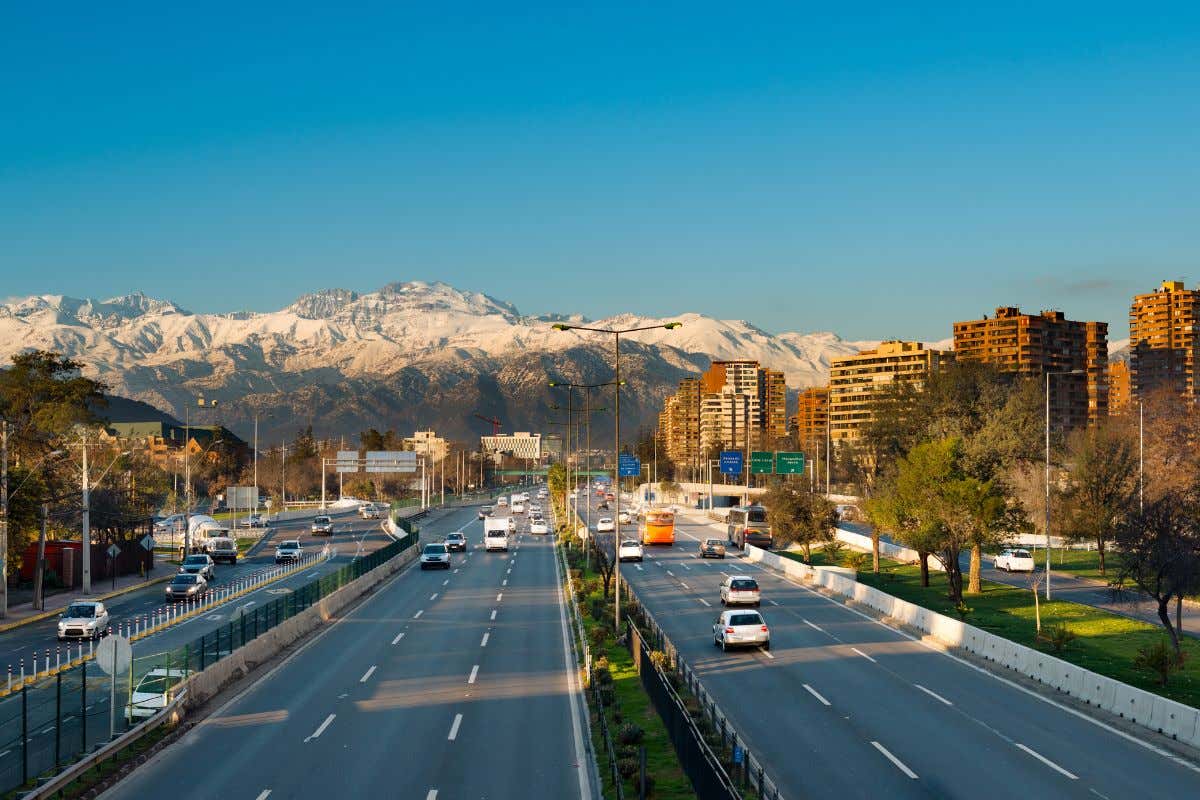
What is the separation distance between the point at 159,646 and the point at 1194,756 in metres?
32.9

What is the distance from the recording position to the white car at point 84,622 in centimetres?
4647

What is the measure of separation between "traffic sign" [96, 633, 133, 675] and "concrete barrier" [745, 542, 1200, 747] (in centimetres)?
2259

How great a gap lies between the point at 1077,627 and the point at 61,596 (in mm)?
49839

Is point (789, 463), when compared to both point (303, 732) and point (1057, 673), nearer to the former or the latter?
point (1057, 673)

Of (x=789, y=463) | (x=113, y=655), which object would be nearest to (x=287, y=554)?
(x=789, y=463)

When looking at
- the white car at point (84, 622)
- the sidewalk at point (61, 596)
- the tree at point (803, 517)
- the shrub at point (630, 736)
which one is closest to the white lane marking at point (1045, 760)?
the shrub at point (630, 736)

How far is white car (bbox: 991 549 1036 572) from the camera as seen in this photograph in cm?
7100

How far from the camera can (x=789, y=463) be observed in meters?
109

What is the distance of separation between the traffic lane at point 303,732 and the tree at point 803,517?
38054 millimetres

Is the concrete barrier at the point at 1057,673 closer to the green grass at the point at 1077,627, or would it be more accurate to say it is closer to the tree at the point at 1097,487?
the green grass at the point at 1077,627

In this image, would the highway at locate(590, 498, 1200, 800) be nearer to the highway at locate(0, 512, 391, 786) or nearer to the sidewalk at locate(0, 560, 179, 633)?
the highway at locate(0, 512, 391, 786)

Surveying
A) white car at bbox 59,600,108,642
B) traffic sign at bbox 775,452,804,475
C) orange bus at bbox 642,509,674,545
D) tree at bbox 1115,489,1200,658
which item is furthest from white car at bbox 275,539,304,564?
tree at bbox 1115,489,1200,658

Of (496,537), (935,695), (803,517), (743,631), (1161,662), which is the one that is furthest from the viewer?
(496,537)

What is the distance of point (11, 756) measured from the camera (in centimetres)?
2075
